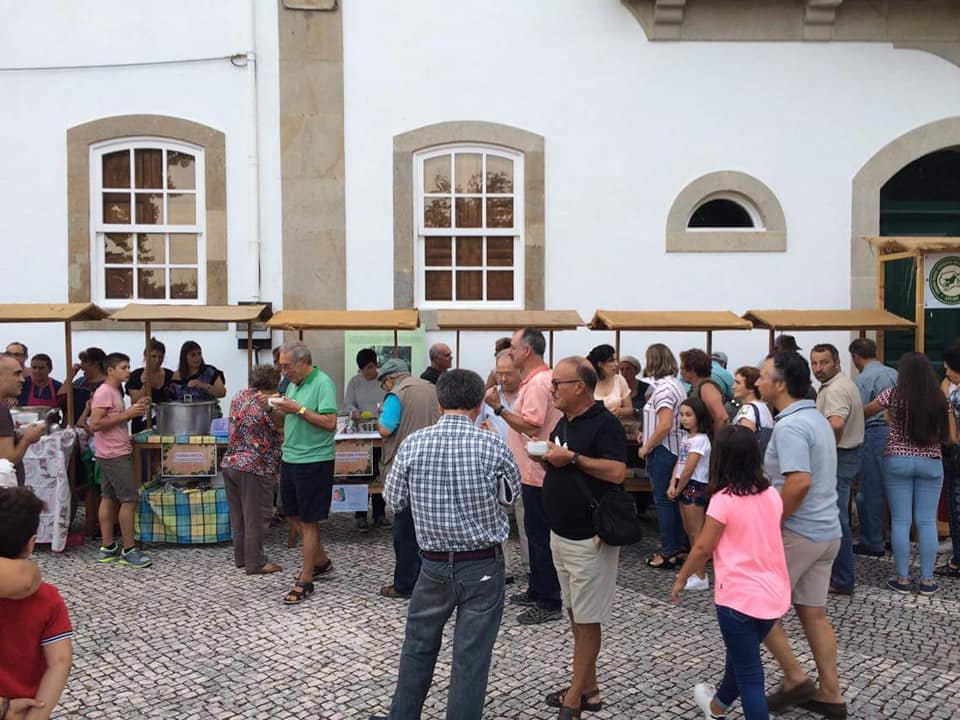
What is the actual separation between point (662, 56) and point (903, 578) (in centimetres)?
637

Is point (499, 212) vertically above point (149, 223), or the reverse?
point (499, 212)

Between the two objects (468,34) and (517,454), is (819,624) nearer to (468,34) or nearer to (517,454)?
(517,454)

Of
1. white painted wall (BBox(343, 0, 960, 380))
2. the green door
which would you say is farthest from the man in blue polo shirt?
the green door

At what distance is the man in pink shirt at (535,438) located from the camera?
5352 millimetres

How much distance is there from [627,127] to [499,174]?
1572 millimetres

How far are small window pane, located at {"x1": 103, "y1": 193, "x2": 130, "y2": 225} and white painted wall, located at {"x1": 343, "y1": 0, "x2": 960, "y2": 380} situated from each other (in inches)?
103

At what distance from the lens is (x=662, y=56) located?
32.6ft

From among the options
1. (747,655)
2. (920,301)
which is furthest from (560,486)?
(920,301)

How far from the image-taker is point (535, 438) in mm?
5363

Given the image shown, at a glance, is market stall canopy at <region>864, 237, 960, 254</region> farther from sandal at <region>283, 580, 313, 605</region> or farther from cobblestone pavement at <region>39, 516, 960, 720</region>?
sandal at <region>283, 580, 313, 605</region>

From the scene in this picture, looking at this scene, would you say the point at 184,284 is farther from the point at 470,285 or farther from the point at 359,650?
the point at 359,650

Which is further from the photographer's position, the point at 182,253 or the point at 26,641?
the point at 182,253

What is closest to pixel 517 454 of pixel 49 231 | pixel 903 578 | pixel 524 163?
pixel 903 578

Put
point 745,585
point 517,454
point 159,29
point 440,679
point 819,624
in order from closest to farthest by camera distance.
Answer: point 745,585, point 819,624, point 440,679, point 517,454, point 159,29
